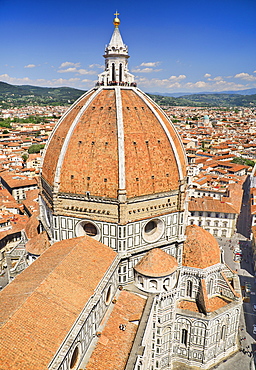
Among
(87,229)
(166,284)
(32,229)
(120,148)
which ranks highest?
(120,148)

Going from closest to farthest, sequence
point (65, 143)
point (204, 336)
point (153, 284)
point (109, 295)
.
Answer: point (109, 295) < point (153, 284) < point (65, 143) < point (204, 336)

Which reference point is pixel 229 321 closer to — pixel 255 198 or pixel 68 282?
pixel 68 282

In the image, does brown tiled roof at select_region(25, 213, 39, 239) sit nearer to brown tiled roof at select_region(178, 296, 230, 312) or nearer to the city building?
the city building

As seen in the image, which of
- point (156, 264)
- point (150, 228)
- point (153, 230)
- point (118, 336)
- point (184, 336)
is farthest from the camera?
point (184, 336)

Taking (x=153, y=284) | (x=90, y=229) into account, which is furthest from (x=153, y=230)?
(x=90, y=229)

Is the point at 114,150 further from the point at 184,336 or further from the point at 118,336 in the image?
the point at 184,336

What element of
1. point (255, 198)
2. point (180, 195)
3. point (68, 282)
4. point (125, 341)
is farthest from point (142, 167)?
point (255, 198)

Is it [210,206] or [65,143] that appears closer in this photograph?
[65,143]
